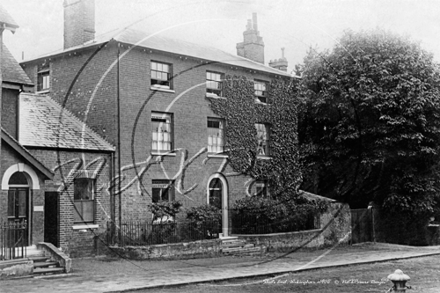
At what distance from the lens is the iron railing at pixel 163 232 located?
76.1 feet

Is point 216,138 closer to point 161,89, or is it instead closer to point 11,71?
point 161,89

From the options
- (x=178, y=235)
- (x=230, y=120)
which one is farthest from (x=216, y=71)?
(x=178, y=235)

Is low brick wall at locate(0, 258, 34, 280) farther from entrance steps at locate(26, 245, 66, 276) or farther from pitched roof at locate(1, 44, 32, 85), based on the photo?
pitched roof at locate(1, 44, 32, 85)

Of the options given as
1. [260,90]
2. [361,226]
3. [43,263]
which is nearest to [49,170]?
[43,263]

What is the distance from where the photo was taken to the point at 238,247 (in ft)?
83.5

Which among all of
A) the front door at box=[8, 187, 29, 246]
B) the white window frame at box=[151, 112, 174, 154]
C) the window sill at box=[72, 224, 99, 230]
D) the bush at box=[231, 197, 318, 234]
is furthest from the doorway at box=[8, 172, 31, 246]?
the bush at box=[231, 197, 318, 234]

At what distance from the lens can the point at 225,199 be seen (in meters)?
28.6

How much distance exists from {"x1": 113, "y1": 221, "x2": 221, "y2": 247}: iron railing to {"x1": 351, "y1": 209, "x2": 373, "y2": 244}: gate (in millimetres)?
9579

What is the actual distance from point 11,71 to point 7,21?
2.38m

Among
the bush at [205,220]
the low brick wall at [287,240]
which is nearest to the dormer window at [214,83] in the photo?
the bush at [205,220]

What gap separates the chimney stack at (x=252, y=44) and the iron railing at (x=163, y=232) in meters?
12.6

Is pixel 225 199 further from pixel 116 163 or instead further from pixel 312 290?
pixel 312 290

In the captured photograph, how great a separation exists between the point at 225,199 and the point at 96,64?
917cm

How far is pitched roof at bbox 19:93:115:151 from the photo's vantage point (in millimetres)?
21516
